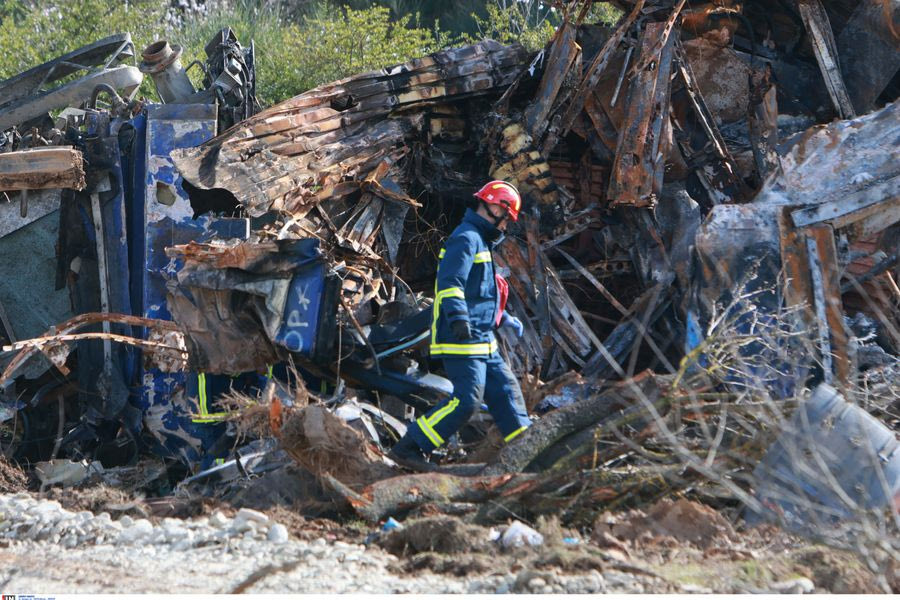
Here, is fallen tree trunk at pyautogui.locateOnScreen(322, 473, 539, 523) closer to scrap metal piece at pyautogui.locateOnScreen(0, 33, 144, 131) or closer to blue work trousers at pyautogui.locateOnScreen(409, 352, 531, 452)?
blue work trousers at pyautogui.locateOnScreen(409, 352, 531, 452)

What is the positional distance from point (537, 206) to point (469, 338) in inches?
107

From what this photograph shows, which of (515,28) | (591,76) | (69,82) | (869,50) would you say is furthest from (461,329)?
(515,28)

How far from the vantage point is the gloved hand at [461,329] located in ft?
17.1

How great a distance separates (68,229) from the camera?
7.66 meters

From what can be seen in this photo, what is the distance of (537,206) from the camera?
25.5 feet

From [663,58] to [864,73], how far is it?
183 cm

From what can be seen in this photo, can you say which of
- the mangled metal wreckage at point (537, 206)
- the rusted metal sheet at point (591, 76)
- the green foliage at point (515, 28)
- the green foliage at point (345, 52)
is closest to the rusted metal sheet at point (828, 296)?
the mangled metal wreckage at point (537, 206)

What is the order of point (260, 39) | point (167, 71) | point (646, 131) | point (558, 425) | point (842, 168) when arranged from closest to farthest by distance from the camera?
point (558, 425), point (842, 168), point (646, 131), point (167, 71), point (260, 39)

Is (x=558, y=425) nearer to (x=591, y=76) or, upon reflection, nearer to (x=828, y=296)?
(x=828, y=296)

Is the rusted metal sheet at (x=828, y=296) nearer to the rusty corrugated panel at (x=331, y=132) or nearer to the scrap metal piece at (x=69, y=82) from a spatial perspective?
the rusty corrugated panel at (x=331, y=132)

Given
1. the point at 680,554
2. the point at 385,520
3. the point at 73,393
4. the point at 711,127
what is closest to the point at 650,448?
the point at 680,554

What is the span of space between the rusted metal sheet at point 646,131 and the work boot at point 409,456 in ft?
9.72

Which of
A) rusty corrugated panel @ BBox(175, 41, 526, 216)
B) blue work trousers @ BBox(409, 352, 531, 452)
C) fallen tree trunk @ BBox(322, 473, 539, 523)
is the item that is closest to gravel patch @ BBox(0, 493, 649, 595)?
fallen tree trunk @ BBox(322, 473, 539, 523)

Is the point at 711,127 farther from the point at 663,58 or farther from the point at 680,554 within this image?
the point at 680,554
